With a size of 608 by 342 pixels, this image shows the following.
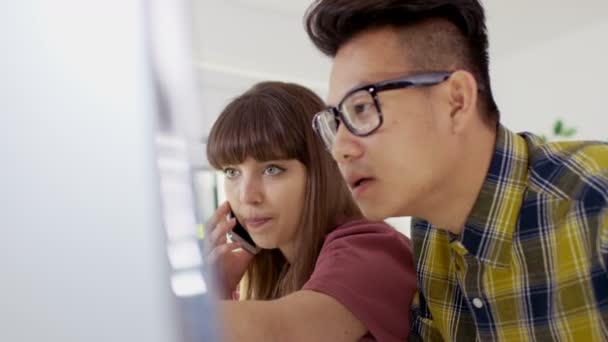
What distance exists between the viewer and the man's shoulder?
0.68 metres

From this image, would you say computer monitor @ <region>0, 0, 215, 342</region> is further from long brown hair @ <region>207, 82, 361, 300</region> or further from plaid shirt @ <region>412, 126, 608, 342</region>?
long brown hair @ <region>207, 82, 361, 300</region>

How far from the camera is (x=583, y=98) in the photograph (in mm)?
3904

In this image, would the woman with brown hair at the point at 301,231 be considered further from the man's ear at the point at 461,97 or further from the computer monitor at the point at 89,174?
the computer monitor at the point at 89,174

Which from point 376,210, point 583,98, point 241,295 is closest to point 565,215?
point 376,210

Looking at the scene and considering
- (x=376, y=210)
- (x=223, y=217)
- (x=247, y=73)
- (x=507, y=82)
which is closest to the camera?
(x=376, y=210)

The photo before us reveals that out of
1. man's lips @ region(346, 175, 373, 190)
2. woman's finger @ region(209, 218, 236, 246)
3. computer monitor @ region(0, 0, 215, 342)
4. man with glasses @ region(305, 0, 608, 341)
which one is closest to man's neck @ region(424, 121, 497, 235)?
man with glasses @ region(305, 0, 608, 341)

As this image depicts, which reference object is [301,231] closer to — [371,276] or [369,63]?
[371,276]

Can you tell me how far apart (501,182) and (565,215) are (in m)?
0.11

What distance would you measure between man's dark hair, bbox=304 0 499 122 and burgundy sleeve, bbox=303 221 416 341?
27 centimetres

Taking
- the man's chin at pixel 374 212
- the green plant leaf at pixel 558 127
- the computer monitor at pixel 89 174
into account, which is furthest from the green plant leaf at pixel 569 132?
the computer monitor at pixel 89 174

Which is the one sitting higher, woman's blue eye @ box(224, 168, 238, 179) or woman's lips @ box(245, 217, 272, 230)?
woman's blue eye @ box(224, 168, 238, 179)

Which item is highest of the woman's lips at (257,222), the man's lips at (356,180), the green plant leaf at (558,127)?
the green plant leaf at (558,127)

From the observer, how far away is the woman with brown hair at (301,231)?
81 cm

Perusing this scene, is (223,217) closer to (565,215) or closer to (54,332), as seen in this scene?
(565,215)
